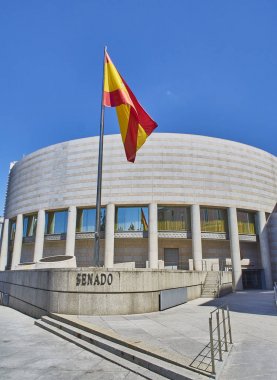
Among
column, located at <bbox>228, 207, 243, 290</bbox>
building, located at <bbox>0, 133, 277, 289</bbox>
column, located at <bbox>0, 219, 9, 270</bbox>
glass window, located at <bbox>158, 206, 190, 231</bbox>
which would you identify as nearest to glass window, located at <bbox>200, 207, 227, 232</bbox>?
building, located at <bbox>0, 133, 277, 289</bbox>

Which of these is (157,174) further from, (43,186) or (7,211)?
(7,211)

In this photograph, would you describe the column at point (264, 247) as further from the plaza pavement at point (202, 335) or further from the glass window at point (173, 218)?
the plaza pavement at point (202, 335)

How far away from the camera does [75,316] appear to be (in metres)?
11.6

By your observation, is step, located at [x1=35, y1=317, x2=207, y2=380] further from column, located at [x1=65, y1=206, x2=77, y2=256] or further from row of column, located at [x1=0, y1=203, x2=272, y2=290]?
column, located at [x1=65, y1=206, x2=77, y2=256]

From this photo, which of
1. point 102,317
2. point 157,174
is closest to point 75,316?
point 102,317

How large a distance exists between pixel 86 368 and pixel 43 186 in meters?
35.8

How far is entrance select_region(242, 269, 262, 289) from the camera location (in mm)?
38406

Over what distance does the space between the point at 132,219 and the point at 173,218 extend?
17.3 ft

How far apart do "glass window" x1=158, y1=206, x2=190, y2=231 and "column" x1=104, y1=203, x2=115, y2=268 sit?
6.04 metres

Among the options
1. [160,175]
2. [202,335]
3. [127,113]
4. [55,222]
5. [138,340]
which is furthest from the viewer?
[55,222]

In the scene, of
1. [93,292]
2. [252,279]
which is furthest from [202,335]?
[252,279]

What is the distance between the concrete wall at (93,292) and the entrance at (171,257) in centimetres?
2258

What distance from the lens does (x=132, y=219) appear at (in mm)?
36438

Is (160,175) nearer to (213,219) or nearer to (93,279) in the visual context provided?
(213,219)
